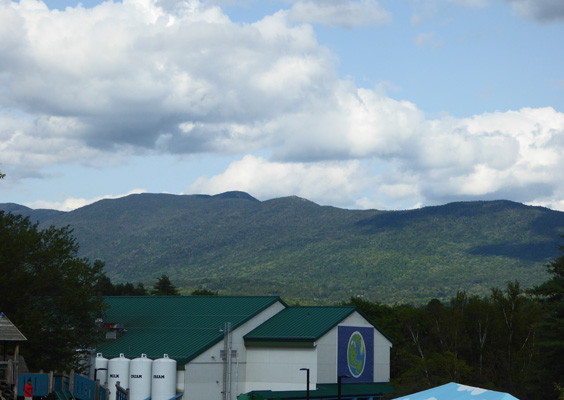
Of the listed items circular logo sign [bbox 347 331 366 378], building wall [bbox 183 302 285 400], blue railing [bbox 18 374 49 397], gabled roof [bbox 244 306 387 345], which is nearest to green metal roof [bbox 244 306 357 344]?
gabled roof [bbox 244 306 387 345]

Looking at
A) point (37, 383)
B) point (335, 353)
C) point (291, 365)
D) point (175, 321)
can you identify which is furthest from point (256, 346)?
point (37, 383)

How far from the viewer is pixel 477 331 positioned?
256 feet

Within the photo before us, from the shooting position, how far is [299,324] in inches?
2534

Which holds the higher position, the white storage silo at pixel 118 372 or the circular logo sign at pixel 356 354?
the circular logo sign at pixel 356 354

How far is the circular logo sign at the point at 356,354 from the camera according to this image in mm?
64812

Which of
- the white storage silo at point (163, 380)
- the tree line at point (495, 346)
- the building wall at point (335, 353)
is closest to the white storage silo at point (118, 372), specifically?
the white storage silo at point (163, 380)

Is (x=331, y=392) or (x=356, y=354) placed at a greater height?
(x=356, y=354)

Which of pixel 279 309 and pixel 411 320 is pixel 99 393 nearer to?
pixel 279 309

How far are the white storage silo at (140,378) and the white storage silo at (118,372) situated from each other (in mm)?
507

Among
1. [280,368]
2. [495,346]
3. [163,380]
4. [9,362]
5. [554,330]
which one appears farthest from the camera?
[495,346]

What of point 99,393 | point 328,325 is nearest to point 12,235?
point 99,393

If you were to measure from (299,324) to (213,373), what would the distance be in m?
8.09

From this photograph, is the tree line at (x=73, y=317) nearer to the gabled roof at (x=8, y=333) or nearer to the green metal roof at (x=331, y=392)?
the green metal roof at (x=331, y=392)

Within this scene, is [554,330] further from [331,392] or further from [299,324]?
[299,324]
